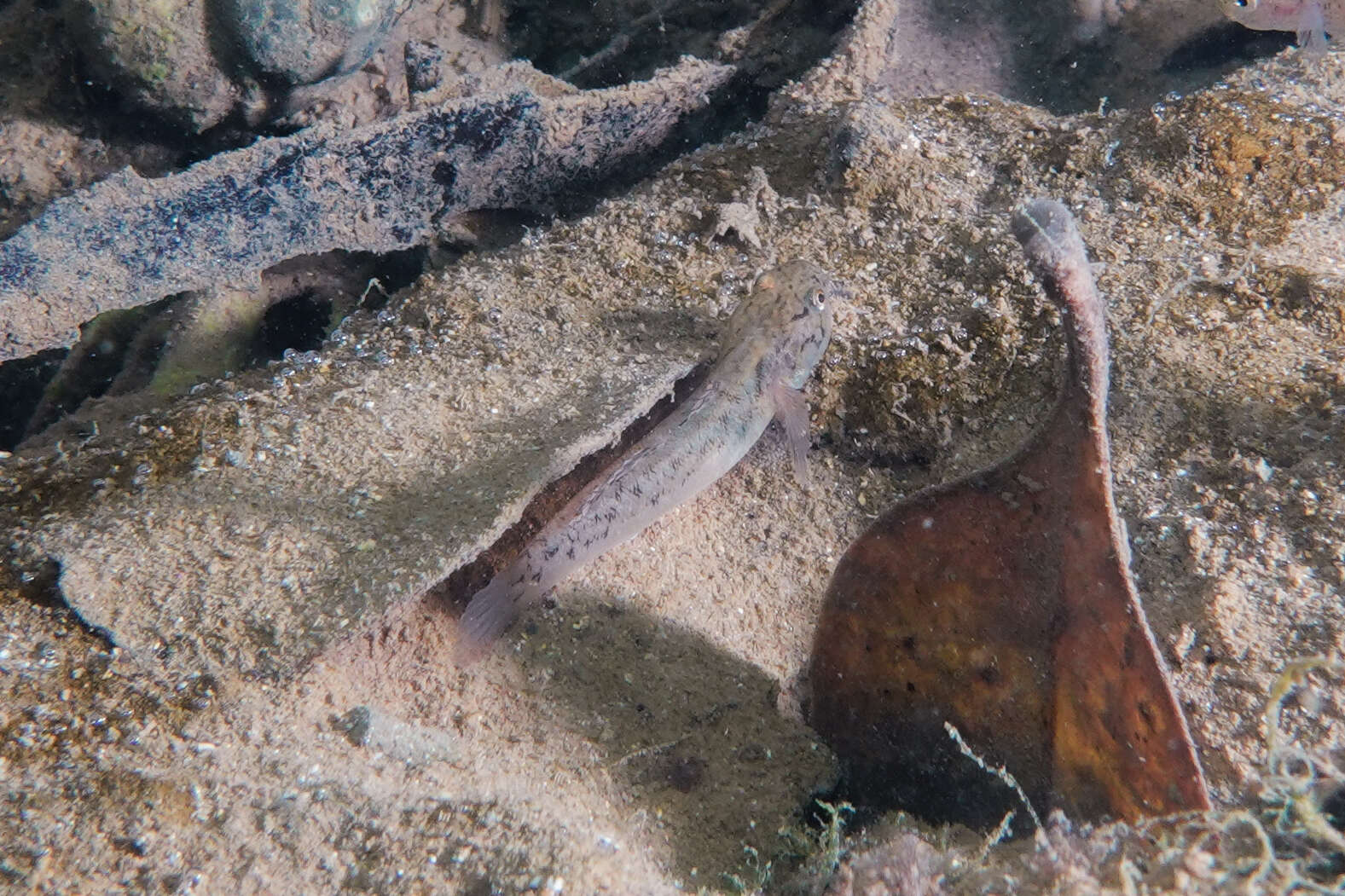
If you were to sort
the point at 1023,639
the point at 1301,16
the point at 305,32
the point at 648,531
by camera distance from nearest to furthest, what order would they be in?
the point at 1023,639
the point at 648,531
the point at 1301,16
the point at 305,32

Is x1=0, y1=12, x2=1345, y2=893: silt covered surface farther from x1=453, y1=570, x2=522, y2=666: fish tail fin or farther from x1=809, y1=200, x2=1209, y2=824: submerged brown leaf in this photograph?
x1=809, y1=200, x2=1209, y2=824: submerged brown leaf

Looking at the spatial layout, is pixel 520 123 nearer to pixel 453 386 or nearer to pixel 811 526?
pixel 453 386

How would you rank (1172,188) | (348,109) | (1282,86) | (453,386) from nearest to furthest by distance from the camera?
1. (453,386)
2. (1172,188)
3. (1282,86)
4. (348,109)

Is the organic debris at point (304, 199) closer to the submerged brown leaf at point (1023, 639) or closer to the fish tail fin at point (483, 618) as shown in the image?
the fish tail fin at point (483, 618)

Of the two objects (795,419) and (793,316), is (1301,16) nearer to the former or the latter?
(793,316)

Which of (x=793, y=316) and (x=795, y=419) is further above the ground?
(x=793, y=316)

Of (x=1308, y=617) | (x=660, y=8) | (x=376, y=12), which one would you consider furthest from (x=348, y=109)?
(x=1308, y=617)

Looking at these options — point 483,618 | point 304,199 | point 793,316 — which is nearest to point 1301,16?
point 793,316
